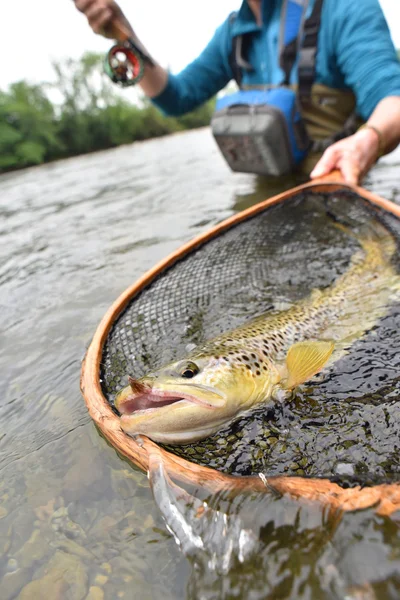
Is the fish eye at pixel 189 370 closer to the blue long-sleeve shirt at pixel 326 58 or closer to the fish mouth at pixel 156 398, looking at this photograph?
the fish mouth at pixel 156 398

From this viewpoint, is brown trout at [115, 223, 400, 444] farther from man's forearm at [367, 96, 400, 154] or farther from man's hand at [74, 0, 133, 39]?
man's hand at [74, 0, 133, 39]

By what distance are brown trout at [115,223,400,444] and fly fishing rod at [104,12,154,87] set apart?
3.28m

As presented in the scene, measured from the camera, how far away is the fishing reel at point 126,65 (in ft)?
14.2

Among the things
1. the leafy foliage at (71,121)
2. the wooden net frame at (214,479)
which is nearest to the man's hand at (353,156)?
the wooden net frame at (214,479)

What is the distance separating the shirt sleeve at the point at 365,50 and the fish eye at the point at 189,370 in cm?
320

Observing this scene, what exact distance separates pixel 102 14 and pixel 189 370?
3698 millimetres

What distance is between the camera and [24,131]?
37312 millimetres

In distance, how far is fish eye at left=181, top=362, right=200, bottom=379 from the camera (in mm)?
1630

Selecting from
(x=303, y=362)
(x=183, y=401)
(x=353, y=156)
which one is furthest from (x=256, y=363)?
(x=353, y=156)

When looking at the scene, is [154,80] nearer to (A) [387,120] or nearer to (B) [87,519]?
(A) [387,120]

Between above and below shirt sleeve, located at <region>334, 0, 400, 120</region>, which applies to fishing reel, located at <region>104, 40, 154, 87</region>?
above

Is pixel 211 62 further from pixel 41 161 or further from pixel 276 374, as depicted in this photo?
pixel 41 161

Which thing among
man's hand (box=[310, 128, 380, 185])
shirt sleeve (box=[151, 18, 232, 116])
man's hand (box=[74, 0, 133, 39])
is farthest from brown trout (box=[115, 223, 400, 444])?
shirt sleeve (box=[151, 18, 232, 116])

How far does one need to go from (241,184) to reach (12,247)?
3571 millimetres
